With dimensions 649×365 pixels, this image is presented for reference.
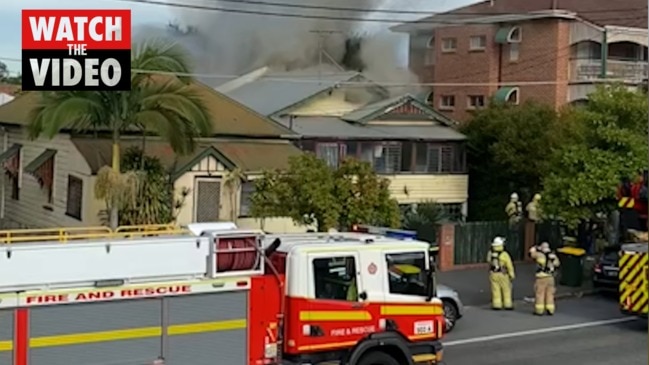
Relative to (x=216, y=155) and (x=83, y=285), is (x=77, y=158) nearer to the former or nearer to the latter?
(x=216, y=155)

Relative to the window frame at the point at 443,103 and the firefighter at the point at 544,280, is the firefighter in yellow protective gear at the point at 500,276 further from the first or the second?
the window frame at the point at 443,103

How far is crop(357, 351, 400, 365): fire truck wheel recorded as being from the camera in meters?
11.7

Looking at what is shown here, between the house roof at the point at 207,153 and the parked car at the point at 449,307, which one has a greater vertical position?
the house roof at the point at 207,153

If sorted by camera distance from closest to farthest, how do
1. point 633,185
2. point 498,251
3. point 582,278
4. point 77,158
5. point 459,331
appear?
point 459,331 < point 498,251 < point 633,185 < point 582,278 < point 77,158

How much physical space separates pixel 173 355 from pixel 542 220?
57.9 ft

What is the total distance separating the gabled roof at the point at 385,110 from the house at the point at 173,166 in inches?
176

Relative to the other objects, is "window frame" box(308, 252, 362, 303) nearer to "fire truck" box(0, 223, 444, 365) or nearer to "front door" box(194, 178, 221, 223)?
"fire truck" box(0, 223, 444, 365)

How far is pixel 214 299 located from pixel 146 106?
480 inches

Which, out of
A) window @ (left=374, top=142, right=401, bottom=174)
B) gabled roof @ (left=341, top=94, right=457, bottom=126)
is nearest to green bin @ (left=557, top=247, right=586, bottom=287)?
window @ (left=374, top=142, right=401, bottom=174)

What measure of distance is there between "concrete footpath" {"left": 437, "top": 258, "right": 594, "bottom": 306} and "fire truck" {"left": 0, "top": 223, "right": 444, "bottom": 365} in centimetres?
846

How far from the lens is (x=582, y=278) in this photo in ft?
75.0

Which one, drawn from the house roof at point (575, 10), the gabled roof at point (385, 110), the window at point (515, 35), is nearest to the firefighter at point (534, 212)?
the gabled roof at point (385, 110)

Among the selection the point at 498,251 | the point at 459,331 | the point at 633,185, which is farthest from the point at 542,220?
the point at 459,331

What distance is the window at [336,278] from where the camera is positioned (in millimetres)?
11422
